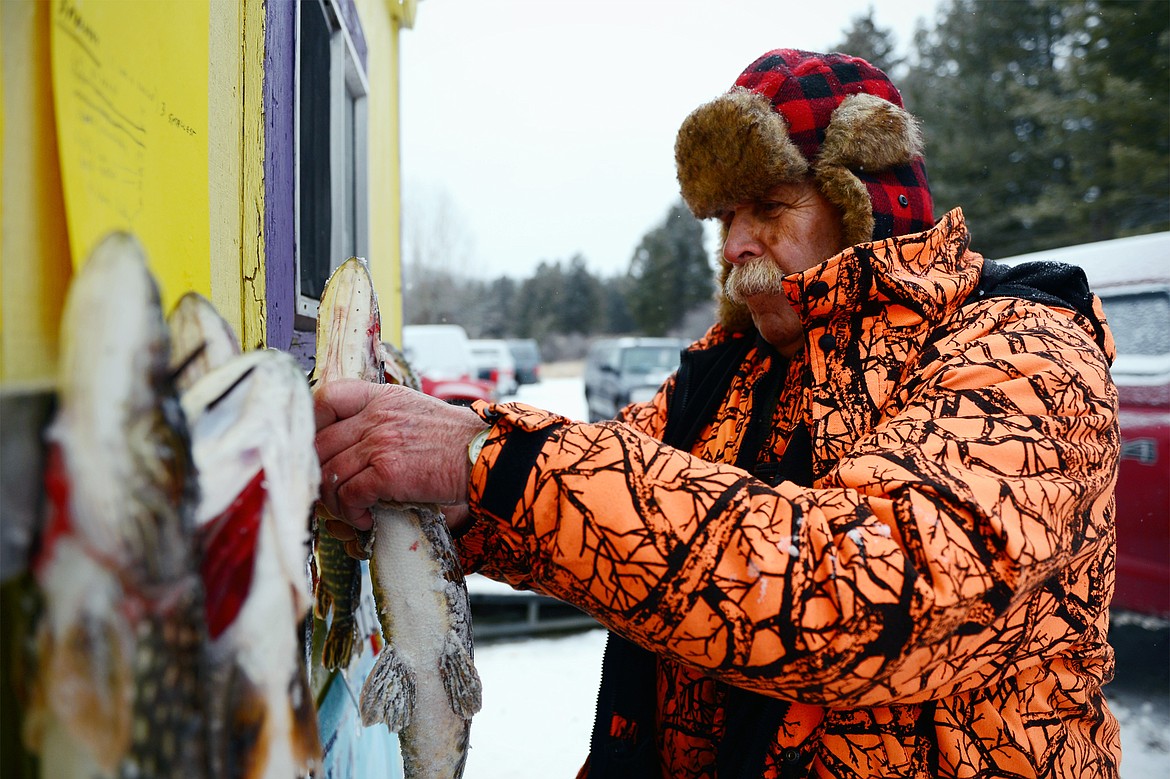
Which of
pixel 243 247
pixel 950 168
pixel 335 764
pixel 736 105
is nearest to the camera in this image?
pixel 243 247

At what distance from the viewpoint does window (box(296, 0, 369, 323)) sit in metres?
1.99

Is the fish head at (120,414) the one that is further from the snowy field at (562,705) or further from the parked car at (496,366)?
the parked car at (496,366)

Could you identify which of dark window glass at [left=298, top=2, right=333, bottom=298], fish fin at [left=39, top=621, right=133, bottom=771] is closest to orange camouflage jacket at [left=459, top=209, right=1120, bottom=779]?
fish fin at [left=39, top=621, right=133, bottom=771]

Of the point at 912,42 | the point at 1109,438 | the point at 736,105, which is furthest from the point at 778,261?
the point at 912,42

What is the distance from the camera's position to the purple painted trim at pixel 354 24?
8.14ft

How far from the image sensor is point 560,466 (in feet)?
3.39

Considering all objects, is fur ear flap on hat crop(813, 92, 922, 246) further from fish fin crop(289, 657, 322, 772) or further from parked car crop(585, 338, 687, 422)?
parked car crop(585, 338, 687, 422)

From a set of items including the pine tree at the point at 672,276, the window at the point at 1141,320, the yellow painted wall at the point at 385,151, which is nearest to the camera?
the yellow painted wall at the point at 385,151

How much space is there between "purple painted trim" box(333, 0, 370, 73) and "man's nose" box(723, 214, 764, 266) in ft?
4.93

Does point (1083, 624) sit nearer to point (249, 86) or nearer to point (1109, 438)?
point (1109, 438)

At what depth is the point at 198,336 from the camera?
739 mm

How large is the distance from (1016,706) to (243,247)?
158 centimetres

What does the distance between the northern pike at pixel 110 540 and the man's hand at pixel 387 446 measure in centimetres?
51

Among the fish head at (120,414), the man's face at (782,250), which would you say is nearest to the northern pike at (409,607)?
the fish head at (120,414)
